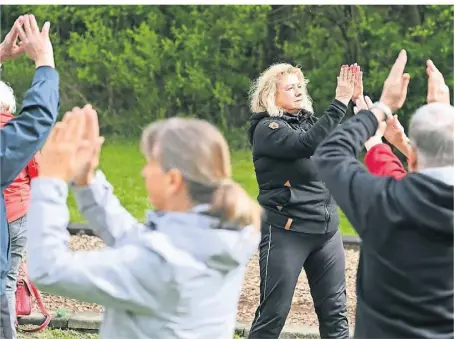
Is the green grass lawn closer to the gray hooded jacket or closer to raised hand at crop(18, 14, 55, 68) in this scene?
raised hand at crop(18, 14, 55, 68)

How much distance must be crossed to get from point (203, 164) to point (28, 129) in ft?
2.49

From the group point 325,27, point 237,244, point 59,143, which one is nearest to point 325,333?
point 237,244

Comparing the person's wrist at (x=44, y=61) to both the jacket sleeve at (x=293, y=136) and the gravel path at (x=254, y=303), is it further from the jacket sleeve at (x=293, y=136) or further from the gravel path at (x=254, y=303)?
the gravel path at (x=254, y=303)

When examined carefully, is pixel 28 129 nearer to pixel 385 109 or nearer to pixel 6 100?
pixel 385 109

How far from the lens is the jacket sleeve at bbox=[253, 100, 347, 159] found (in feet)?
14.1

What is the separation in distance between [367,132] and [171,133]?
72cm

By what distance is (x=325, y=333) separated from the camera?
15.1ft

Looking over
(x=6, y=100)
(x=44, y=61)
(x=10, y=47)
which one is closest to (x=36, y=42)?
(x=44, y=61)

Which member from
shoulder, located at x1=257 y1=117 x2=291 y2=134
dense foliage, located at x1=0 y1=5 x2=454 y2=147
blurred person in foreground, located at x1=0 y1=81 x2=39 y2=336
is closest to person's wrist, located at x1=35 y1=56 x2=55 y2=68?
→ blurred person in foreground, located at x1=0 y1=81 x2=39 y2=336

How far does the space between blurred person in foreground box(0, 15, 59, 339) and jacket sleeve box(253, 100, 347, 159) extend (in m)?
1.67

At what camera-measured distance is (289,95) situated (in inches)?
184

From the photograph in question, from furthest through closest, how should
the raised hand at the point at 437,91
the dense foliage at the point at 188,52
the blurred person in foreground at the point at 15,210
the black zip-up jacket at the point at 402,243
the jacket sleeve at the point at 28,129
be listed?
the dense foliage at the point at 188,52 < the blurred person in foreground at the point at 15,210 < the raised hand at the point at 437,91 < the jacket sleeve at the point at 28,129 < the black zip-up jacket at the point at 402,243

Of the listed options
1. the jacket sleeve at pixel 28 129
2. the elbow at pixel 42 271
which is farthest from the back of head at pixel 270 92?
the elbow at pixel 42 271

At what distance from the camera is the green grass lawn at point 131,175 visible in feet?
34.7
